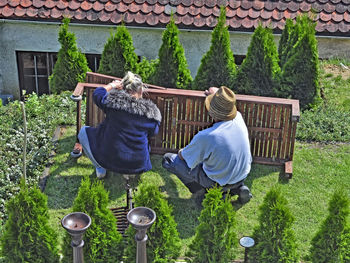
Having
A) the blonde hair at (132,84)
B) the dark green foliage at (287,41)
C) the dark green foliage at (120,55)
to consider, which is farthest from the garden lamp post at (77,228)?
the dark green foliage at (287,41)

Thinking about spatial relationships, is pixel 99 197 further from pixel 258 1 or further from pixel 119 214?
pixel 258 1

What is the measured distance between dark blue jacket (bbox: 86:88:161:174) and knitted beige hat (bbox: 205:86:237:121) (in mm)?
668

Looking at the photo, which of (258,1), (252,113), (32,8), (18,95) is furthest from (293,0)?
(18,95)

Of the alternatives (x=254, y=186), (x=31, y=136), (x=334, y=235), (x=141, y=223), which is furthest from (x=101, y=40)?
(x=334, y=235)

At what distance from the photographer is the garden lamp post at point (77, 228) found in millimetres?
5176

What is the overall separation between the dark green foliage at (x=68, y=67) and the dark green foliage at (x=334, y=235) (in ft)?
18.0

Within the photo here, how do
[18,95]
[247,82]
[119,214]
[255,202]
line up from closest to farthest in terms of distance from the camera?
[119,214]
[255,202]
[247,82]
[18,95]

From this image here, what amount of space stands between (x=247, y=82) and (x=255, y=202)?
8.59ft

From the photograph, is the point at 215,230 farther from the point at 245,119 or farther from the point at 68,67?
the point at 68,67

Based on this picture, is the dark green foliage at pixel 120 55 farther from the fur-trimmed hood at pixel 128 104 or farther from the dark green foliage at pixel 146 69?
the fur-trimmed hood at pixel 128 104

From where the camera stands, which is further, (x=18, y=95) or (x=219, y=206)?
(x=18, y=95)

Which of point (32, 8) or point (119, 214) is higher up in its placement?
point (32, 8)

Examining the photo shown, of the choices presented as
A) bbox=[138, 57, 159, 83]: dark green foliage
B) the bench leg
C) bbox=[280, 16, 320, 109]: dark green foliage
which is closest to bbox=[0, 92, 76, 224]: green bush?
bbox=[138, 57, 159, 83]: dark green foliage

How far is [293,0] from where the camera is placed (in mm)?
10641
